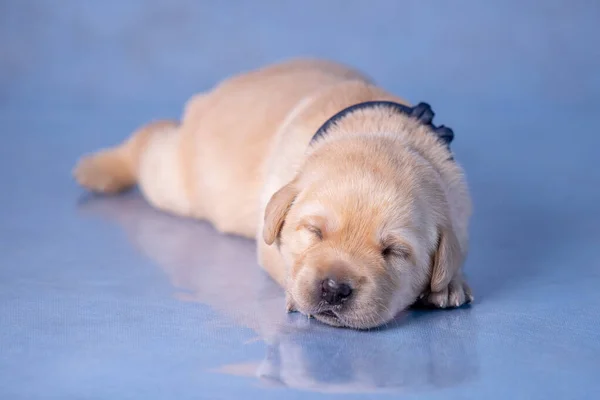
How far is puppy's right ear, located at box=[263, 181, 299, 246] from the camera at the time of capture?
445 centimetres

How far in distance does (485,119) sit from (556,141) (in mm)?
949

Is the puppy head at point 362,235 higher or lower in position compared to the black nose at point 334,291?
higher

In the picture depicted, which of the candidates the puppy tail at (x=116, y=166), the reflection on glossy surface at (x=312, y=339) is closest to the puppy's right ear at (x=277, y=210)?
the reflection on glossy surface at (x=312, y=339)

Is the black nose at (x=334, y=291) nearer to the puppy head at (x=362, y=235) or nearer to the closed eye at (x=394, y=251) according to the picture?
the puppy head at (x=362, y=235)

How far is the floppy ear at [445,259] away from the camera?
435 cm

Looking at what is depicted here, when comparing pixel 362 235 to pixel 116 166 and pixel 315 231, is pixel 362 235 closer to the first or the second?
pixel 315 231

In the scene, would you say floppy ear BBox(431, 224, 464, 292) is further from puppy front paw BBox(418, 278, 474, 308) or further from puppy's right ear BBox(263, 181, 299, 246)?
puppy's right ear BBox(263, 181, 299, 246)

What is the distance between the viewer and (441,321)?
442 cm

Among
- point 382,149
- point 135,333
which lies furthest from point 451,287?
point 135,333

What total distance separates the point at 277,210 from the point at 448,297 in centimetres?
88

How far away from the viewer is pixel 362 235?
13.6 feet

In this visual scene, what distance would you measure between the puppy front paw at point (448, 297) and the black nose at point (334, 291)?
59 centimetres

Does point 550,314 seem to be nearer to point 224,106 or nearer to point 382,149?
point 382,149

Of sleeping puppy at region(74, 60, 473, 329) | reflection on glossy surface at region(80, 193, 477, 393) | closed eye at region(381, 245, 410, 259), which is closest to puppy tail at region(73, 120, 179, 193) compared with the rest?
sleeping puppy at region(74, 60, 473, 329)
